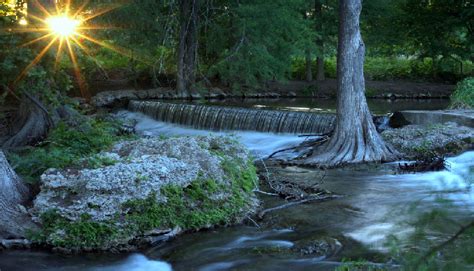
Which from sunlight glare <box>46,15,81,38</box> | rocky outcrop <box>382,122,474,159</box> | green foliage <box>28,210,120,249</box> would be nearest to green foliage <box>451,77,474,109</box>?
rocky outcrop <box>382,122,474,159</box>

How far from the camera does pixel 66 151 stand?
30.9 feet

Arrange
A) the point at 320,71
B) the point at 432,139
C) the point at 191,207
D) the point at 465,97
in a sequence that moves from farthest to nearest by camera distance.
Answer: the point at 320,71 < the point at 465,97 < the point at 432,139 < the point at 191,207

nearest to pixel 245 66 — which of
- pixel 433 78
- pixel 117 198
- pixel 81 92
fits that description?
pixel 81 92

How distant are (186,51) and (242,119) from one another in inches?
319

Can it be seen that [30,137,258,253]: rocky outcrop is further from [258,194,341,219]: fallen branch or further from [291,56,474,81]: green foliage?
[291,56,474,81]: green foliage

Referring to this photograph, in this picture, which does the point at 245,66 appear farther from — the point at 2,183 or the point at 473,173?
the point at 473,173

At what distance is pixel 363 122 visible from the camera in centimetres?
1190

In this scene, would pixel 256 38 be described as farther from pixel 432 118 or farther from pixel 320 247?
pixel 320 247

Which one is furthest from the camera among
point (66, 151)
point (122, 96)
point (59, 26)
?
point (122, 96)

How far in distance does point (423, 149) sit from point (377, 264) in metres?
7.23

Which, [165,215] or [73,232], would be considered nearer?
[73,232]

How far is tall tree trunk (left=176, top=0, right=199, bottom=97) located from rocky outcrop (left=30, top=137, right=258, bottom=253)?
14283 mm

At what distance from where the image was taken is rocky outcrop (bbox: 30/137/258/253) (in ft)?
21.9

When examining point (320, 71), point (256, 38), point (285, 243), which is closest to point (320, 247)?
point (285, 243)
